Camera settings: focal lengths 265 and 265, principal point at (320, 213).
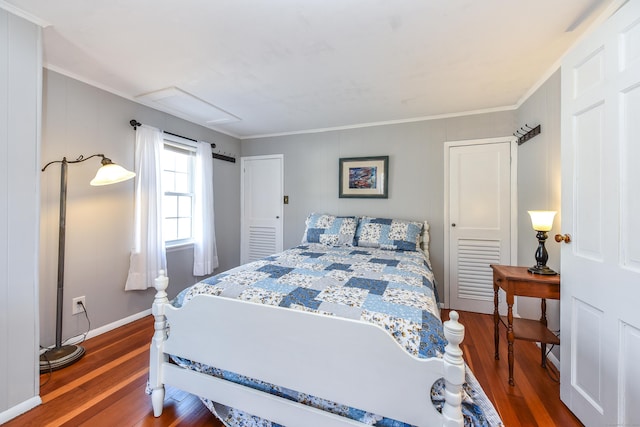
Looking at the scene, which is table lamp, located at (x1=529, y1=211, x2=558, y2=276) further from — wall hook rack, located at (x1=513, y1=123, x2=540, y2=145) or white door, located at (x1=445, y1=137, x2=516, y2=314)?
white door, located at (x1=445, y1=137, x2=516, y2=314)

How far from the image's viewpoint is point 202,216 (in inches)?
132

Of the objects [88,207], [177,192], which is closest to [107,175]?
[88,207]

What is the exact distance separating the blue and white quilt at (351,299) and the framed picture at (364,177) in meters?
1.41

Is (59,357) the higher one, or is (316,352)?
(316,352)

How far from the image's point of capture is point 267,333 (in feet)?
4.15

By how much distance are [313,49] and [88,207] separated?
7.65ft

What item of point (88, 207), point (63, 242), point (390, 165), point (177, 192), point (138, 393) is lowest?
point (138, 393)

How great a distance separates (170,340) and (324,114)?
2.65 metres

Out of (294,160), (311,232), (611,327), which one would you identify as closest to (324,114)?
(294,160)

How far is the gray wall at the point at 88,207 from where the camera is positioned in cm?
209

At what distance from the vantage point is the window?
122 inches

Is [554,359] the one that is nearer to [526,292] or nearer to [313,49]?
[526,292]

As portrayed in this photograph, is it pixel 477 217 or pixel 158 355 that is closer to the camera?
pixel 158 355

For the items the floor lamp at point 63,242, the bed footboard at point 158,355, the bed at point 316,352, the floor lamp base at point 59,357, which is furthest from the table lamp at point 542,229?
the floor lamp base at point 59,357
